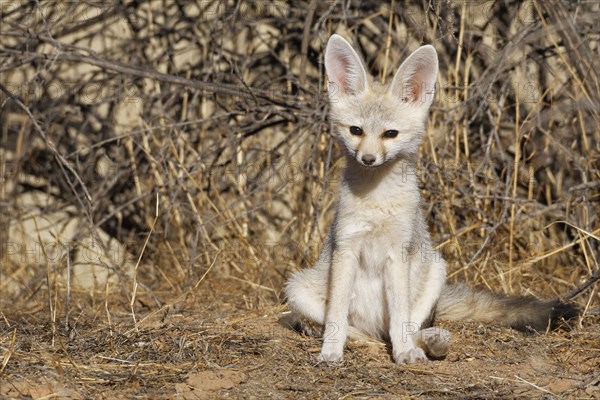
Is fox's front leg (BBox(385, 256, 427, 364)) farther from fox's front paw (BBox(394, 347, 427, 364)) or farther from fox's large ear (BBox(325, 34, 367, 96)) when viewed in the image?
fox's large ear (BBox(325, 34, 367, 96))

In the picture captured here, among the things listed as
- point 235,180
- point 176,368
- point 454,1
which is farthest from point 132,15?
point 176,368

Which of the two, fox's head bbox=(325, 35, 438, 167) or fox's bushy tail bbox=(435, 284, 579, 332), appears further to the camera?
fox's bushy tail bbox=(435, 284, 579, 332)

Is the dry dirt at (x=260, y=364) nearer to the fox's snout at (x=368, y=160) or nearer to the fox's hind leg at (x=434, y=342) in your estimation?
the fox's hind leg at (x=434, y=342)

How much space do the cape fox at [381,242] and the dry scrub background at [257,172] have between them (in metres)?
0.14

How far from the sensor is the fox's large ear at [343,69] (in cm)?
384

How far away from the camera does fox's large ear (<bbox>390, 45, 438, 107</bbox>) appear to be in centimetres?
375

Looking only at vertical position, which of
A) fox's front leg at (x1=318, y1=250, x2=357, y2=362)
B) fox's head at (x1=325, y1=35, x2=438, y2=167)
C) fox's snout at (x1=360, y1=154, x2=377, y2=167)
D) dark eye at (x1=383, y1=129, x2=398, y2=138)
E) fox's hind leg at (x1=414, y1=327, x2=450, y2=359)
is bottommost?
fox's hind leg at (x1=414, y1=327, x2=450, y2=359)

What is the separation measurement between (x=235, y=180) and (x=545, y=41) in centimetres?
234

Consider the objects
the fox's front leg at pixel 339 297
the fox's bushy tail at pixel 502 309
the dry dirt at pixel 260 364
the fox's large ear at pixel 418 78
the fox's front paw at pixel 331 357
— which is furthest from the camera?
the fox's bushy tail at pixel 502 309

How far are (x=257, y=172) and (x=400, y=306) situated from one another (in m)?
2.56

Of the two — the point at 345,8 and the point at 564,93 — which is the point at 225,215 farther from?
the point at 564,93

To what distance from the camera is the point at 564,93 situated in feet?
18.0

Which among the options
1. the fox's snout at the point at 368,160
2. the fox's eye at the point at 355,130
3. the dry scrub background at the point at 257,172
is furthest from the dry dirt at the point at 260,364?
the fox's eye at the point at 355,130

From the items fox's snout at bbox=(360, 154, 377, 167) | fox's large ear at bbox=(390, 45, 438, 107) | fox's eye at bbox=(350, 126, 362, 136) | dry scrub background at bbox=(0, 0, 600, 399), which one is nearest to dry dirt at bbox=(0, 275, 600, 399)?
dry scrub background at bbox=(0, 0, 600, 399)
